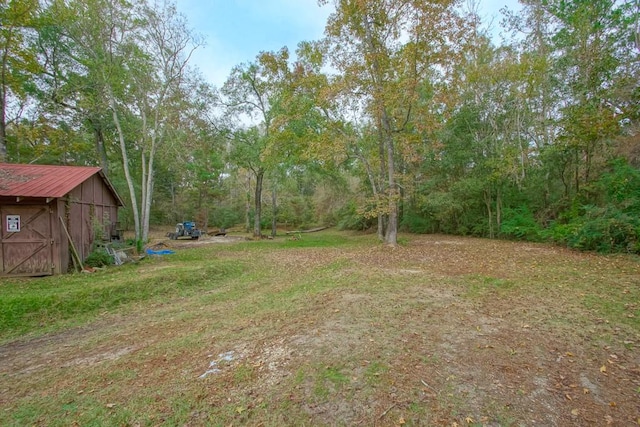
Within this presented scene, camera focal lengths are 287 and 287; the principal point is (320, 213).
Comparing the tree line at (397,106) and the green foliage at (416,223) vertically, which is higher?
the tree line at (397,106)

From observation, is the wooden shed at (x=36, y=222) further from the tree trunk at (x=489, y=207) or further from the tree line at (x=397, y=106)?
the tree trunk at (x=489, y=207)

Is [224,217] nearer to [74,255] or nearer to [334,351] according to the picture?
[74,255]

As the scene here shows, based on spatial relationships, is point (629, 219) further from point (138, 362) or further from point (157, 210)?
point (157, 210)

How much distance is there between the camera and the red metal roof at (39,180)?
316 inches

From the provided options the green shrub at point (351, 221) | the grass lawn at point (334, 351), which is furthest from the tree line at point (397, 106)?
the grass lawn at point (334, 351)

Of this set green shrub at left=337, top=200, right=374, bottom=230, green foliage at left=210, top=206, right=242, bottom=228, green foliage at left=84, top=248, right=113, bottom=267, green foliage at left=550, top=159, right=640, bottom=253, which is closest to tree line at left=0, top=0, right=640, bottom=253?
green foliage at left=550, top=159, right=640, bottom=253

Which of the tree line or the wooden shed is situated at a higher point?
the tree line

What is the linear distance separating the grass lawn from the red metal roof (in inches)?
108

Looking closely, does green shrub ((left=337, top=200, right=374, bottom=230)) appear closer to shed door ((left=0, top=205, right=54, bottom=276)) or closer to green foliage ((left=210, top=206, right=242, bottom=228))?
green foliage ((left=210, top=206, right=242, bottom=228))

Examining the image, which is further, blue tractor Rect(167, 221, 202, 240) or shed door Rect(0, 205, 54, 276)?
blue tractor Rect(167, 221, 202, 240)

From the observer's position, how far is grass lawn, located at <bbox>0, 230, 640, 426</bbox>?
2.53m

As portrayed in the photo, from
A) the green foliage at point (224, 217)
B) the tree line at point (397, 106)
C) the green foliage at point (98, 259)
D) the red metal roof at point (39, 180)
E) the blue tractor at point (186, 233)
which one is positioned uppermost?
the tree line at point (397, 106)

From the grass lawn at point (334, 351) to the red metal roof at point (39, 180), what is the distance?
2744 mm

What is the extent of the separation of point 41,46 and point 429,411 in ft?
73.3
